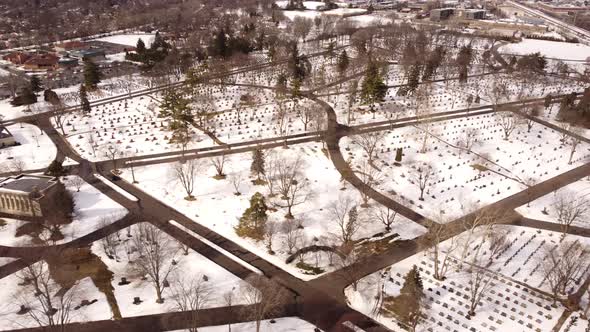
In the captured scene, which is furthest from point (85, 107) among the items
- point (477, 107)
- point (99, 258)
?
point (477, 107)

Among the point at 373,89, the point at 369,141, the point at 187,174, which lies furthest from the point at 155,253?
the point at 373,89

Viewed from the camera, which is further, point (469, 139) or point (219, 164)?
point (469, 139)

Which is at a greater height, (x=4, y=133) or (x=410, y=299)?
(x=4, y=133)

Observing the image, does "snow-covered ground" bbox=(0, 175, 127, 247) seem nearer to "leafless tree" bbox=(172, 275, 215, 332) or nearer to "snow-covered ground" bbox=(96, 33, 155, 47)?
"leafless tree" bbox=(172, 275, 215, 332)

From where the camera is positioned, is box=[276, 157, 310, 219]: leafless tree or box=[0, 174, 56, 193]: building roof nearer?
box=[0, 174, 56, 193]: building roof

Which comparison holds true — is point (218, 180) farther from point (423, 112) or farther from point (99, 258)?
point (423, 112)

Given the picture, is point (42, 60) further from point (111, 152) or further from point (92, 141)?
point (111, 152)

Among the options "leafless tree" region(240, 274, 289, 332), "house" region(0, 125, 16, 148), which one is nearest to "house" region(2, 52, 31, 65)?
"house" region(0, 125, 16, 148)
